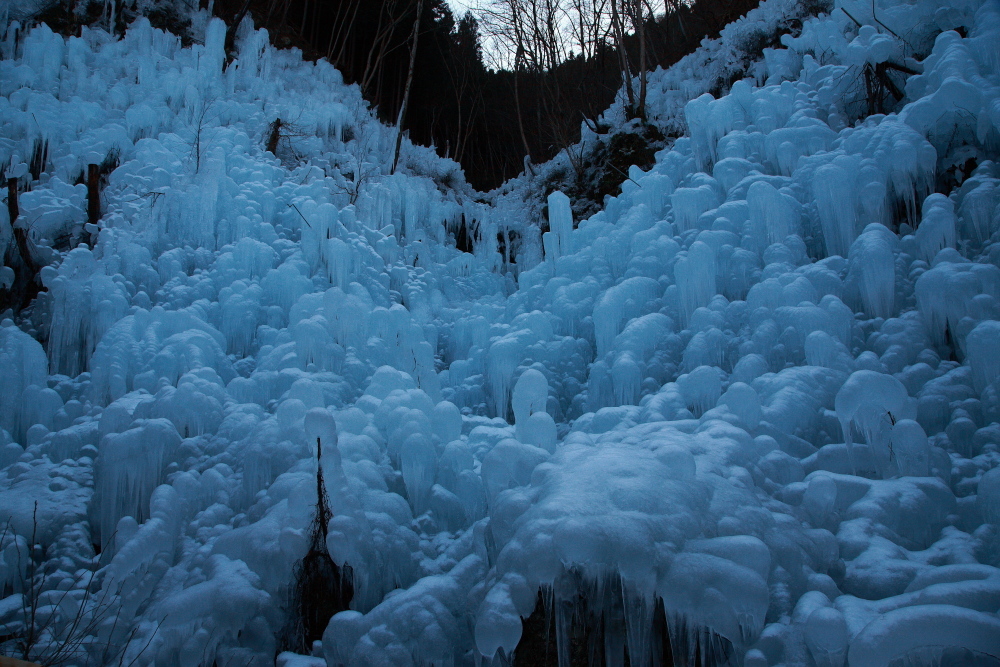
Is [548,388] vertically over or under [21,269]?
under

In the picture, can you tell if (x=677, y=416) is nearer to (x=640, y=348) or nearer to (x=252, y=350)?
(x=640, y=348)

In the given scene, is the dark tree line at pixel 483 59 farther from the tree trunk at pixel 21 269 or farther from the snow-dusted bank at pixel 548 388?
the tree trunk at pixel 21 269

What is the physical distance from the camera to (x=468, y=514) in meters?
3.63

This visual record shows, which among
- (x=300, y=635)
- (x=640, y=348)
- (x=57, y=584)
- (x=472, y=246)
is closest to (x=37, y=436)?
(x=57, y=584)

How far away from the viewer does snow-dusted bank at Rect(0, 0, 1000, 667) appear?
2674 mm

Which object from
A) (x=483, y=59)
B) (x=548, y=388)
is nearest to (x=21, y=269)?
(x=548, y=388)

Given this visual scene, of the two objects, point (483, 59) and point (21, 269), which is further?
point (483, 59)

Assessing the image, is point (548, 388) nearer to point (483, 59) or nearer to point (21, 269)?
point (21, 269)

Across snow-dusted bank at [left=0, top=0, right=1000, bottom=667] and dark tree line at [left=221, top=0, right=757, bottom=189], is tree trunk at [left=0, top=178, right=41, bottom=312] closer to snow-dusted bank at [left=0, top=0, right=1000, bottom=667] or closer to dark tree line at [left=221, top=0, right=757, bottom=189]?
snow-dusted bank at [left=0, top=0, right=1000, bottom=667]

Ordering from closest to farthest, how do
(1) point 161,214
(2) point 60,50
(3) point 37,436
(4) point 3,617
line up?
(4) point 3,617
(3) point 37,436
(1) point 161,214
(2) point 60,50

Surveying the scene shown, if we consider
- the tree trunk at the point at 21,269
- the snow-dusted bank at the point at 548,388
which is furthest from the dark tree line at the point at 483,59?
the tree trunk at the point at 21,269

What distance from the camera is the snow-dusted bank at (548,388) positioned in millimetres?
2674

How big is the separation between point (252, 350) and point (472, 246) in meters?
3.76

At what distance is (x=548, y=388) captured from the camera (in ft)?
16.0
